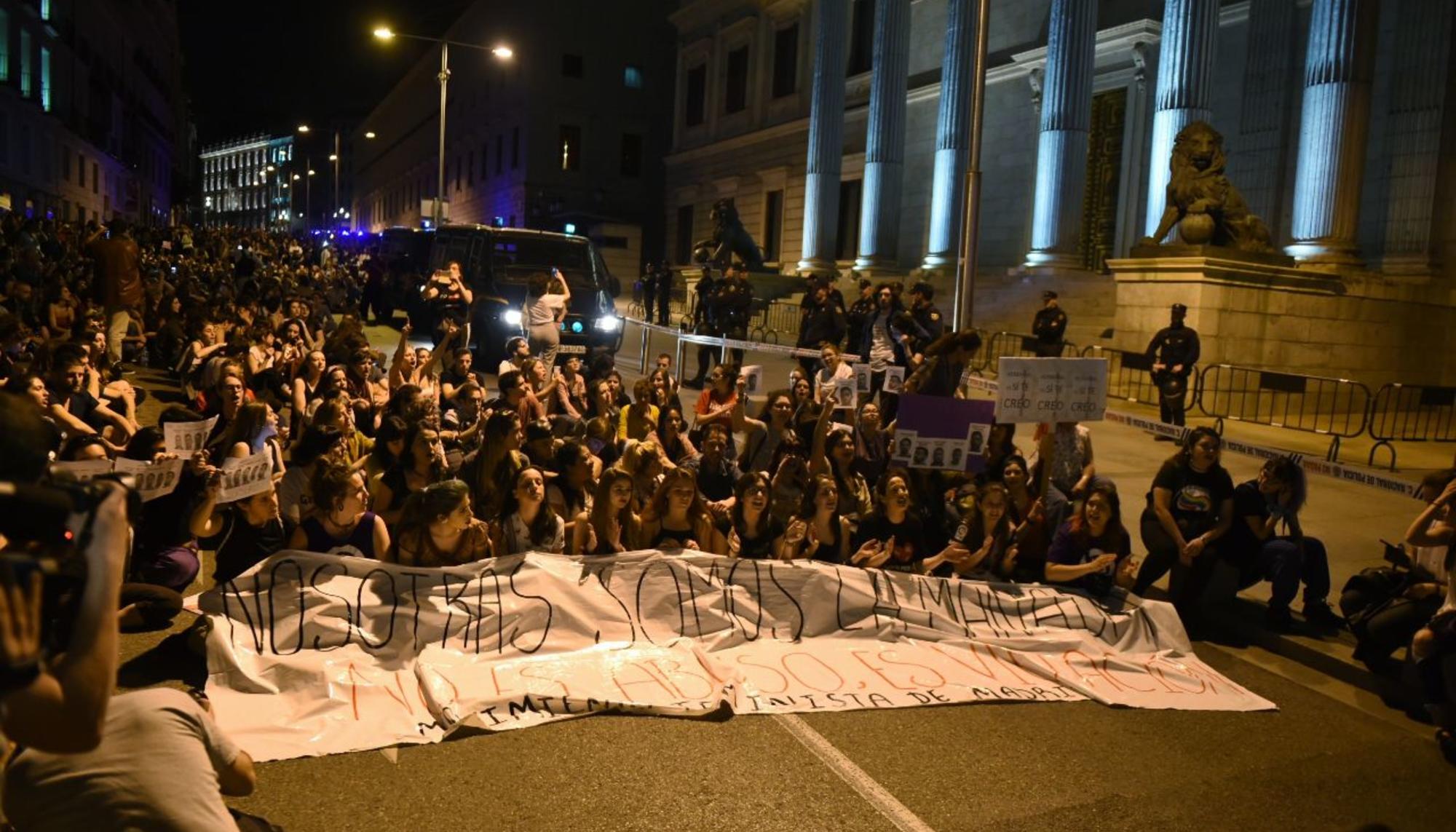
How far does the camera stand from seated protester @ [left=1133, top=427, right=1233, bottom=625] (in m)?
7.36

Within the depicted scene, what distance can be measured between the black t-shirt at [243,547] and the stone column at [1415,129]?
66.3 ft

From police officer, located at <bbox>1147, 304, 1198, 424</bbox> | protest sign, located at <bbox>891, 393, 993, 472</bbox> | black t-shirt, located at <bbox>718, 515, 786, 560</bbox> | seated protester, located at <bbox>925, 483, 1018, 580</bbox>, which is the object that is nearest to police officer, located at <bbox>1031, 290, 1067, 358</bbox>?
police officer, located at <bbox>1147, 304, 1198, 424</bbox>

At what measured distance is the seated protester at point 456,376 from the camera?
11.1 metres

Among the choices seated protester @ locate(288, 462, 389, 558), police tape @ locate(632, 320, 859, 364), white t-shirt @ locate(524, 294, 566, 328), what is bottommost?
seated protester @ locate(288, 462, 389, 558)

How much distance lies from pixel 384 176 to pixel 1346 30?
84.1 meters

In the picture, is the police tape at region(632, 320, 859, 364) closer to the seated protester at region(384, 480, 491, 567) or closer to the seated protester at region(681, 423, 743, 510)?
the seated protester at region(681, 423, 743, 510)

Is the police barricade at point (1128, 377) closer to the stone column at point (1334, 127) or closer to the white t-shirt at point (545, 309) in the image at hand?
the stone column at point (1334, 127)

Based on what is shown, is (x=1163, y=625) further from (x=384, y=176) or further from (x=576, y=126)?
(x=384, y=176)

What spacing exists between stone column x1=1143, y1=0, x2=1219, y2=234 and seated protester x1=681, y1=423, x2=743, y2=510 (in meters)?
15.2

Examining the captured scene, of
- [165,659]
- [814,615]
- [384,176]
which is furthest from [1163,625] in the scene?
[384,176]

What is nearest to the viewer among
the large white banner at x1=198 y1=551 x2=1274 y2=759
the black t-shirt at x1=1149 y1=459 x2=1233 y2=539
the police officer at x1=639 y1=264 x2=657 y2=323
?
the large white banner at x1=198 y1=551 x2=1274 y2=759

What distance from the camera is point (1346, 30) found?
62.1 ft

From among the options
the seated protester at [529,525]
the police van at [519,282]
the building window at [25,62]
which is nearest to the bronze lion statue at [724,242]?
the police van at [519,282]

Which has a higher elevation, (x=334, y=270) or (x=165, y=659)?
(x=334, y=270)
